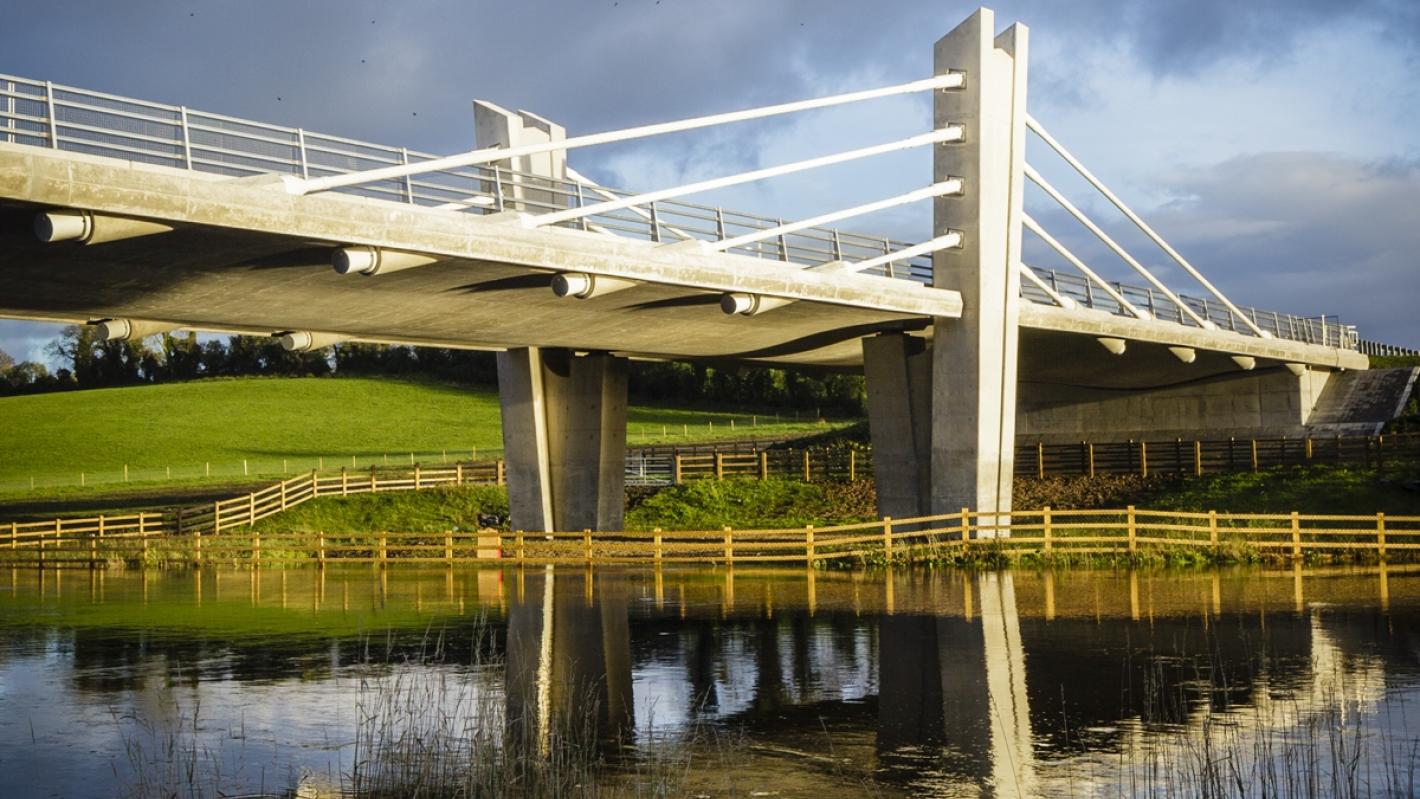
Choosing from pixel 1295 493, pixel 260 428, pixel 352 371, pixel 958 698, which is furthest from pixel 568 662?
pixel 352 371

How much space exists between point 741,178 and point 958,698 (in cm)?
1876

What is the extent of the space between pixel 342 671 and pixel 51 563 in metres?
28.7

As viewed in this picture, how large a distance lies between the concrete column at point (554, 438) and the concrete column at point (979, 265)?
1022cm

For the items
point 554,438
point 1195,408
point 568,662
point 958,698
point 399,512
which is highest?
point 1195,408

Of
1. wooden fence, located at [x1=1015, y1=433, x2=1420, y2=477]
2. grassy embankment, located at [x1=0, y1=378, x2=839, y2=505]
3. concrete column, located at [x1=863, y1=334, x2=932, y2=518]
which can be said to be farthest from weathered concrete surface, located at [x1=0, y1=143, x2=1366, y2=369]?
grassy embankment, located at [x1=0, y1=378, x2=839, y2=505]

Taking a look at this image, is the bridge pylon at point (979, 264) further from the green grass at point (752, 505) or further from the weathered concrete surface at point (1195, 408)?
the weathered concrete surface at point (1195, 408)

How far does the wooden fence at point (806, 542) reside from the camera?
34.0m

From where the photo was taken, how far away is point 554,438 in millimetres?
43406

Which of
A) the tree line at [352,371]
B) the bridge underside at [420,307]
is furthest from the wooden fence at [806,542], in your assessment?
the tree line at [352,371]

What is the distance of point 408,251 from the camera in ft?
89.6

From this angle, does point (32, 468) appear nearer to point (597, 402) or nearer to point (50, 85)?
point (597, 402)

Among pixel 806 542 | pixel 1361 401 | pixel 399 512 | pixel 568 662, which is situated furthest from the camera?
pixel 1361 401

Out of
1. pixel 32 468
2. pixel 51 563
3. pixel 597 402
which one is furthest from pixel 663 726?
pixel 32 468

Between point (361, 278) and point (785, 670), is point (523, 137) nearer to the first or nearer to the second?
point (361, 278)
